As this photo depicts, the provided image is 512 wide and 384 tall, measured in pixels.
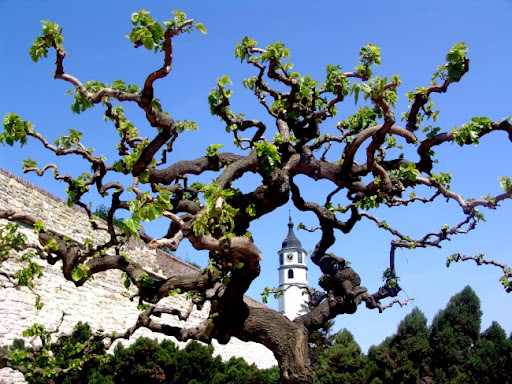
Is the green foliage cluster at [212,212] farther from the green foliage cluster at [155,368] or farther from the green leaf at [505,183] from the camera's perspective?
the green foliage cluster at [155,368]

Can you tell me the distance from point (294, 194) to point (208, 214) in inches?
94.9

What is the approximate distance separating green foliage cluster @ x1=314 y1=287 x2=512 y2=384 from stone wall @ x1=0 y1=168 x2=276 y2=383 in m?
4.62

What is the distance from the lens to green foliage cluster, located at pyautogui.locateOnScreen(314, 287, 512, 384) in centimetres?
1026

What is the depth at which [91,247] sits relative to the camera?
502 cm

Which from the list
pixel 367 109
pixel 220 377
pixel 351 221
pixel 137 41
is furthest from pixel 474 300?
pixel 137 41

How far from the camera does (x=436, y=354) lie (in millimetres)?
10836

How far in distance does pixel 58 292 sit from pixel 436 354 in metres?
7.33

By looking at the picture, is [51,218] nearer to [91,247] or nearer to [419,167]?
[91,247]

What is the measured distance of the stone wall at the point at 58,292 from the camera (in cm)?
956

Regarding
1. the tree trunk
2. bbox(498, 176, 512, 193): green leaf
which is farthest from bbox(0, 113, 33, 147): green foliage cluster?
bbox(498, 176, 512, 193): green leaf

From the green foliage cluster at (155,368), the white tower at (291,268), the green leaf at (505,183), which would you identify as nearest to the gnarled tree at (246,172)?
the green leaf at (505,183)

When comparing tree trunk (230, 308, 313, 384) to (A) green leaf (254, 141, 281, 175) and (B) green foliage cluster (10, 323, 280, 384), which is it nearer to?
(A) green leaf (254, 141, 281, 175)

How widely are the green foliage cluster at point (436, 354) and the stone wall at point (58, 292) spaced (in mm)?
4615

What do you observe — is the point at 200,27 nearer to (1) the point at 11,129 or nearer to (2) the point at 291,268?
(1) the point at 11,129
